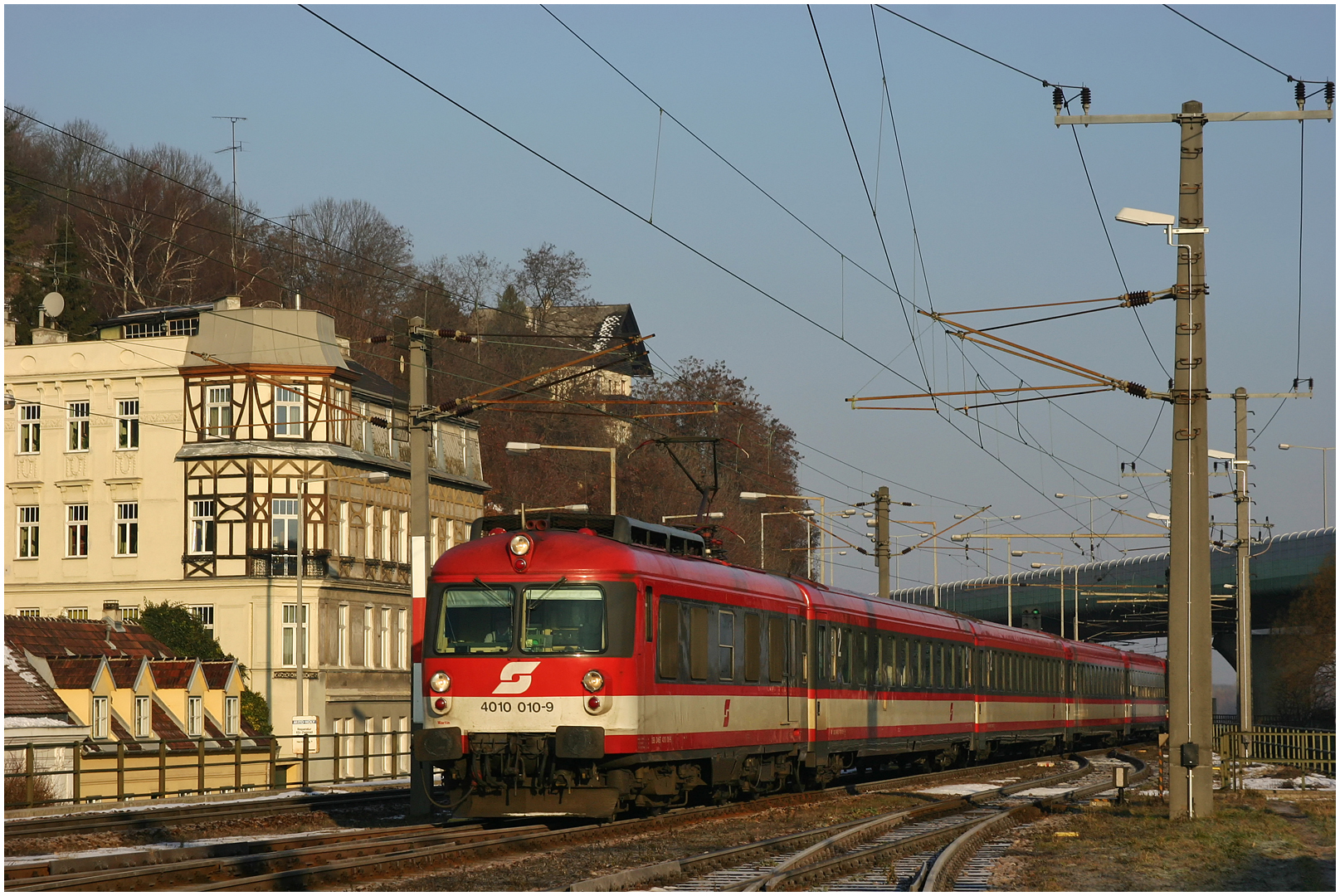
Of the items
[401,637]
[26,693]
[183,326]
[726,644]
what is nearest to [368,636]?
[401,637]

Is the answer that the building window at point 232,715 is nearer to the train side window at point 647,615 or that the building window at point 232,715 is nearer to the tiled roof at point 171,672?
the tiled roof at point 171,672

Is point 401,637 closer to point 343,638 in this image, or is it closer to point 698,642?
point 343,638

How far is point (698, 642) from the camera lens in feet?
65.9

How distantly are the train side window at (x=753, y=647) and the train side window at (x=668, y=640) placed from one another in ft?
7.22

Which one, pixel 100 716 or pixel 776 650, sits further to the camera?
pixel 100 716

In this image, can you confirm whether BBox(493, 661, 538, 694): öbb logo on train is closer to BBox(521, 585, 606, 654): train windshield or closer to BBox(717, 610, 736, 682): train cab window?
BBox(521, 585, 606, 654): train windshield

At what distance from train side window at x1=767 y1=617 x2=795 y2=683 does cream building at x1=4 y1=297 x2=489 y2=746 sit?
112ft

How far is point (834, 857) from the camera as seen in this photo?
15797 millimetres

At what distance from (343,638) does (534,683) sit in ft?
132

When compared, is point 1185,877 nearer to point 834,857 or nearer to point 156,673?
point 834,857

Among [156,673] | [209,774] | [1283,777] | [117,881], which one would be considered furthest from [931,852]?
[156,673]

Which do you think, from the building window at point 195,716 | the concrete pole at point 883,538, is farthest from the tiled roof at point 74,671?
the concrete pole at point 883,538

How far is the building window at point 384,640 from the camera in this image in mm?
59781

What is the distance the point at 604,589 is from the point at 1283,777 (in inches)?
660
